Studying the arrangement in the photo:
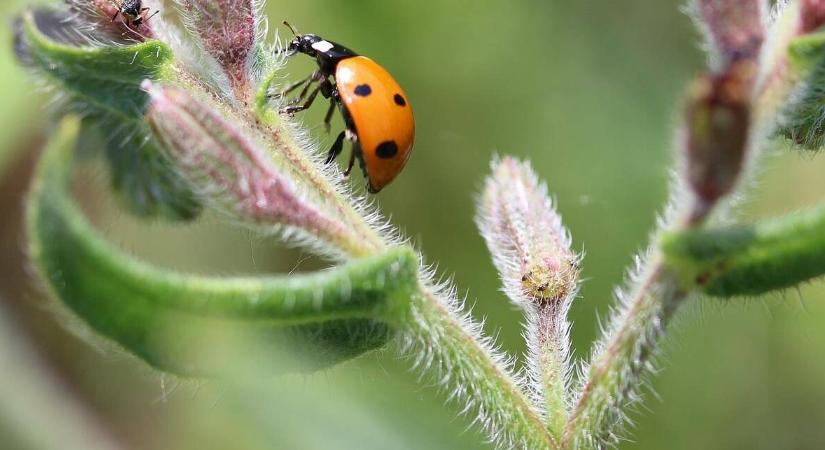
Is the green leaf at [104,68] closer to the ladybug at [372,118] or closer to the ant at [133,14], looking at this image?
the ant at [133,14]

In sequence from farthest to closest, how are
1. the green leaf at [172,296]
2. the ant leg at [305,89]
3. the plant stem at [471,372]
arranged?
the ant leg at [305,89]
the plant stem at [471,372]
the green leaf at [172,296]

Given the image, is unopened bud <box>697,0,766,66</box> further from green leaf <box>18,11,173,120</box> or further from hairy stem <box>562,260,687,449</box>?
green leaf <box>18,11,173,120</box>

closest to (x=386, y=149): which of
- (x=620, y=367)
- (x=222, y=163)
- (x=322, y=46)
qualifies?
(x=322, y=46)

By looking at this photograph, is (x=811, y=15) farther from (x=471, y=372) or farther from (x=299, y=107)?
(x=299, y=107)

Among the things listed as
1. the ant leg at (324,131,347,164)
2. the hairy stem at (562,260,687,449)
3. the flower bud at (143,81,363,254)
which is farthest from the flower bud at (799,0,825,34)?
the ant leg at (324,131,347,164)

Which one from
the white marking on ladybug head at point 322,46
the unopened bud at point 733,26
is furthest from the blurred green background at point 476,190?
the unopened bud at point 733,26

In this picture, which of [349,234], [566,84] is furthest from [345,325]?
[566,84]
